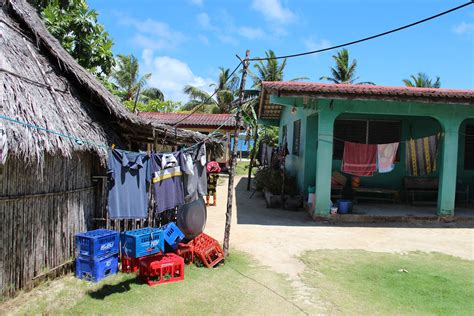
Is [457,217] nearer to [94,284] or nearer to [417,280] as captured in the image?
[417,280]

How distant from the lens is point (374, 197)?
1238 centimetres

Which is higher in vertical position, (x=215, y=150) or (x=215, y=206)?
(x=215, y=150)

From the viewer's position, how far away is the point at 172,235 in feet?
20.9

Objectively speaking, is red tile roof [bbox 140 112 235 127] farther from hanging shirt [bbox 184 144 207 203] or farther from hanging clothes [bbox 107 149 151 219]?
hanging clothes [bbox 107 149 151 219]

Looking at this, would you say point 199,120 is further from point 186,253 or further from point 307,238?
point 186,253

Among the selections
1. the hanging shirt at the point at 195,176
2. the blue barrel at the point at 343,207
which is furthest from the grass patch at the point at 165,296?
the blue barrel at the point at 343,207

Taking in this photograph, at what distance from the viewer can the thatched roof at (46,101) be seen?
4590 millimetres

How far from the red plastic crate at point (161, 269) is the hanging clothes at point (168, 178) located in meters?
0.91

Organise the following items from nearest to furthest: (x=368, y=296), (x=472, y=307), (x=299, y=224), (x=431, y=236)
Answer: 1. (x=472, y=307)
2. (x=368, y=296)
3. (x=431, y=236)
4. (x=299, y=224)

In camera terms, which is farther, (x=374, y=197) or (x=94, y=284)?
(x=374, y=197)

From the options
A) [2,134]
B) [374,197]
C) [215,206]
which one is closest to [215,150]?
[215,206]

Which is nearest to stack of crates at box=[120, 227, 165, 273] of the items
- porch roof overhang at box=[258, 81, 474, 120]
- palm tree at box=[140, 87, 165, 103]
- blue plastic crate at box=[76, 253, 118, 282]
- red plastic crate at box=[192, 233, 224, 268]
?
blue plastic crate at box=[76, 253, 118, 282]

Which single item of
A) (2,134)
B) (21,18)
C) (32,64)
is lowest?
(2,134)

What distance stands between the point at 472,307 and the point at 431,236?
4239mm
